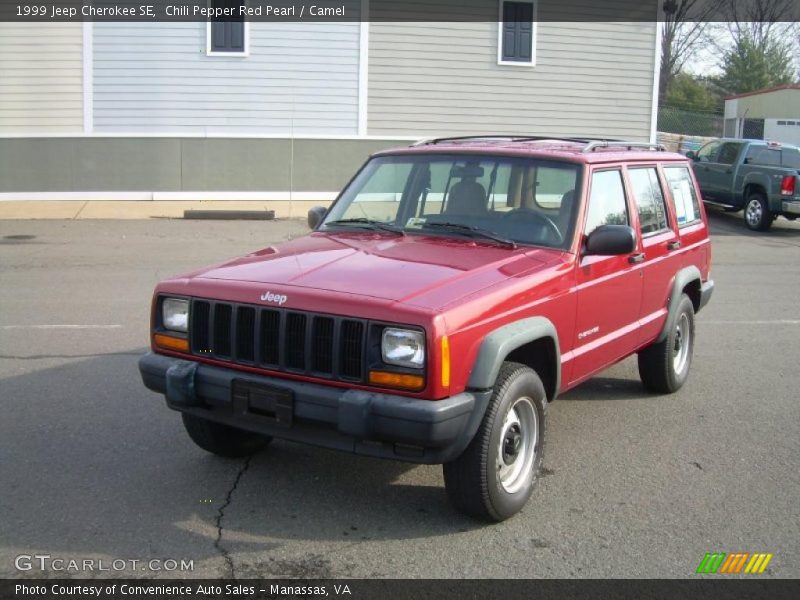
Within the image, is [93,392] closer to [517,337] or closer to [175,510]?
[175,510]

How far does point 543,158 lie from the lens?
5266 mm

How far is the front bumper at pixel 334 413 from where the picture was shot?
3787 millimetres

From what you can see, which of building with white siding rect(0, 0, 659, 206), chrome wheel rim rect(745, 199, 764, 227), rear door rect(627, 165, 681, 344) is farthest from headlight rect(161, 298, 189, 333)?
chrome wheel rim rect(745, 199, 764, 227)

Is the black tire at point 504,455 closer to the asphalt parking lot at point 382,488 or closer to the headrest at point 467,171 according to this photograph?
the asphalt parking lot at point 382,488

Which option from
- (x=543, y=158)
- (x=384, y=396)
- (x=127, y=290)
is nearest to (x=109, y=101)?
(x=127, y=290)

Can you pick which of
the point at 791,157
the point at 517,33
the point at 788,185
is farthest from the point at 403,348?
the point at 517,33

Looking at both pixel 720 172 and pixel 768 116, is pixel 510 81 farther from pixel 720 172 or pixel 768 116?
pixel 768 116

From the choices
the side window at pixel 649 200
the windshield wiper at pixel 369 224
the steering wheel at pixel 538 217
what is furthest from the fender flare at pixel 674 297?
the windshield wiper at pixel 369 224

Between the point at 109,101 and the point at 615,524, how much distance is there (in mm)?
17433

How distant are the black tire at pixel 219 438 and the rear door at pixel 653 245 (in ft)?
8.80

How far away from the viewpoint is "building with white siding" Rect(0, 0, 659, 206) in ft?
62.3

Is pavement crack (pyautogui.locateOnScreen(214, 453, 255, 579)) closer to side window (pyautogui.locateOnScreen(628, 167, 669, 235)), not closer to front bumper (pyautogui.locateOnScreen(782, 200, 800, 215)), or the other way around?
side window (pyautogui.locateOnScreen(628, 167, 669, 235))

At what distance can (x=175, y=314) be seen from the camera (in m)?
4.48
